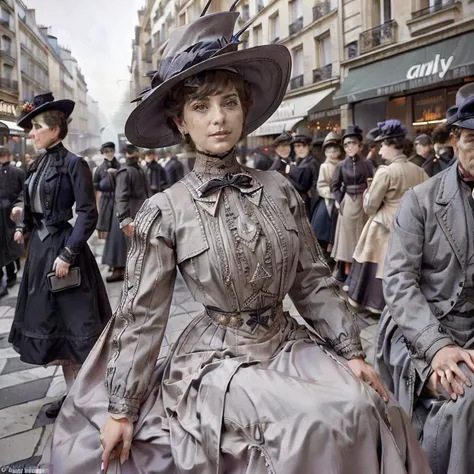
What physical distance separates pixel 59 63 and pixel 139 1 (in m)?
0.89

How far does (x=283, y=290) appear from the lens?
3.96 feet

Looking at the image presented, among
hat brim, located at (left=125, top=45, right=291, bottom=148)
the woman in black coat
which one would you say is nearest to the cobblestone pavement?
the woman in black coat

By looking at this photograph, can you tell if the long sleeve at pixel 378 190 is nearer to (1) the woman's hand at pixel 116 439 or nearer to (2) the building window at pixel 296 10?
(2) the building window at pixel 296 10

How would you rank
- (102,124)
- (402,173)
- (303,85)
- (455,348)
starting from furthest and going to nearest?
(303,85), (102,124), (402,173), (455,348)

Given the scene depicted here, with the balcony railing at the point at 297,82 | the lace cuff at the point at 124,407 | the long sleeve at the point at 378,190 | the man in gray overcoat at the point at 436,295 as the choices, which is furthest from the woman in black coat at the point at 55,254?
the balcony railing at the point at 297,82

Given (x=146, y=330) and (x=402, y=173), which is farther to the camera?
(x=402, y=173)

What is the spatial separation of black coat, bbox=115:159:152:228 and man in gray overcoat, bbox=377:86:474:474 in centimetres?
331

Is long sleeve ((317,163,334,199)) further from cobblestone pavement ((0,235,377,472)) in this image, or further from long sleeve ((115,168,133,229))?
long sleeve ((115,168,133,229))

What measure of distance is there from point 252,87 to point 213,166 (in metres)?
0.32

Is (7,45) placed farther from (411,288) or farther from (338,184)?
(411,288)

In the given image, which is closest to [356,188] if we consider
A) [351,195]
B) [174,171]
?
[351,195]

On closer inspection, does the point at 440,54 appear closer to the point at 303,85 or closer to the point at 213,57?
the point at 303,85

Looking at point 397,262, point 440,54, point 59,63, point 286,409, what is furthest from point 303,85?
point 286,409

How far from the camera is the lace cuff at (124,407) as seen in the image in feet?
3.31
